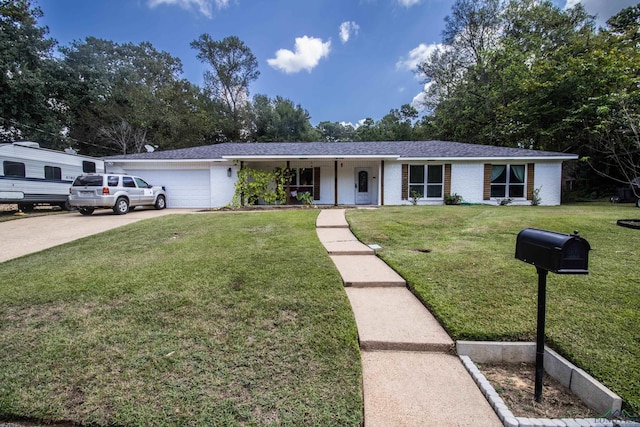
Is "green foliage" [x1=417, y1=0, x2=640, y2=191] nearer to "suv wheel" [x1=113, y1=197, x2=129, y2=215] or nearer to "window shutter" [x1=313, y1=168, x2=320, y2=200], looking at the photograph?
"window shutter" [x1=313, y1=168, x2=320, y2=200]

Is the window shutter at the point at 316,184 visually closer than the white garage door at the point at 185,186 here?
No

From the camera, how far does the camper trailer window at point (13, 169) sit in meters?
10.9

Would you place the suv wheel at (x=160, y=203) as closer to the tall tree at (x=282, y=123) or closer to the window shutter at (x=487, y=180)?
the window shutter at (x=487, y=180)

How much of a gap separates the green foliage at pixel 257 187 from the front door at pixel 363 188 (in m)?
3.81

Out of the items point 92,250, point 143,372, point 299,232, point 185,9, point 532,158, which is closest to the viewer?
point 143,372

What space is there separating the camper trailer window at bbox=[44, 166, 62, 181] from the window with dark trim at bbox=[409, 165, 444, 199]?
16.2 meters

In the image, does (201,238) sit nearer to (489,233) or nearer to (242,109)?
(489,233)

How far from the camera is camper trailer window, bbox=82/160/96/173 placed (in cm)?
1429

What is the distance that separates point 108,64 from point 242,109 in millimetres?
12424

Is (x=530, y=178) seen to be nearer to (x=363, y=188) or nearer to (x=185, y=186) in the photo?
(x=363, y=188)

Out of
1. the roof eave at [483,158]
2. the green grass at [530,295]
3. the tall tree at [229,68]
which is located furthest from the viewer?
the tall tree at [229,68]

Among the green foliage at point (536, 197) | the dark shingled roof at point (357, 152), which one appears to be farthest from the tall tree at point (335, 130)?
the green foliage at point (536, 197)

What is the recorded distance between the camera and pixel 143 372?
6.88ft

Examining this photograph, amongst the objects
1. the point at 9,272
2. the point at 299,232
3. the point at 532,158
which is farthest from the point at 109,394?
the point at 532,158
